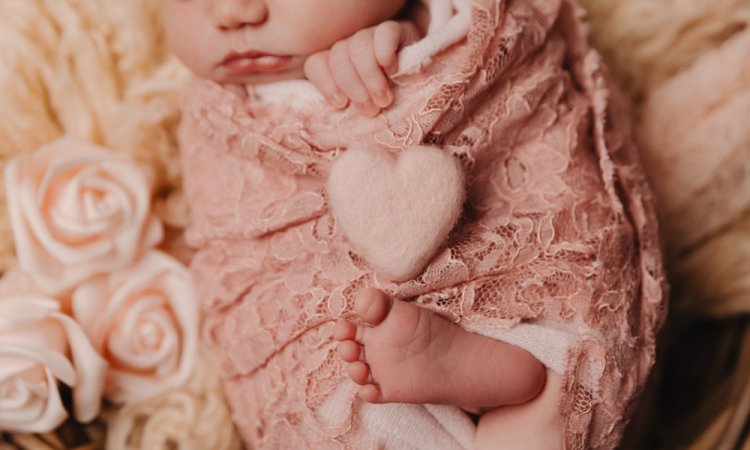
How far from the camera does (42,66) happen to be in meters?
1.26

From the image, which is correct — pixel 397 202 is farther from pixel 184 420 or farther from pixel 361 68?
pixel 184 420

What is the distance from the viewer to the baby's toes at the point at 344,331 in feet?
2.86

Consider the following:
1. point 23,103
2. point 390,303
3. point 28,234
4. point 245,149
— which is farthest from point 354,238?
point 23,103

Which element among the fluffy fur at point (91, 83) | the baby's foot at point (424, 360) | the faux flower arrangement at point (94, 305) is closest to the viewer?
the baby's foot at point (424, 360)

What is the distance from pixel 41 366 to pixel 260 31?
21.2 inches

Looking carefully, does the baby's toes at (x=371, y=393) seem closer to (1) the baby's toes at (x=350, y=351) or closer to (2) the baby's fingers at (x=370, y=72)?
(1) the baby's toes at (x=350, y=351)

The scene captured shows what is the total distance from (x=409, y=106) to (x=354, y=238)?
189mm

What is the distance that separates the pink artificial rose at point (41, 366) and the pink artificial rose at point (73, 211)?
0.19ft

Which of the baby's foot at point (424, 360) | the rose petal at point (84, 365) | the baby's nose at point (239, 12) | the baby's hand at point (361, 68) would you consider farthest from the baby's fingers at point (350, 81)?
the rose petal at point (84, 365)

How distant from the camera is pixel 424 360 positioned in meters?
0.87

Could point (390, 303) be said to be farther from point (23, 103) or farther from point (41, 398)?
point (23, 103)

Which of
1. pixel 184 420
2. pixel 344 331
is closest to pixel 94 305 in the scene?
pixel 184 420

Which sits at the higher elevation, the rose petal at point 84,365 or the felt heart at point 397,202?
the felt heart at point 397,202

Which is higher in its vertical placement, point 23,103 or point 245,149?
point 245,149
